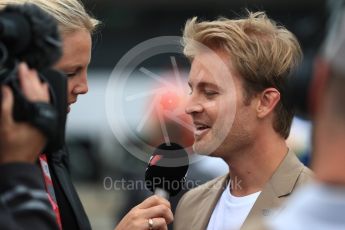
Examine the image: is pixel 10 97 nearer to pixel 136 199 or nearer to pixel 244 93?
pixel 244 93

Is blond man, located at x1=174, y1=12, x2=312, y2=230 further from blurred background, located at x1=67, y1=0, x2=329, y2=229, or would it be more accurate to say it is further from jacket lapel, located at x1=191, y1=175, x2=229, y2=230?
blurred background, located at x1=67, y1=0, x2=329, y2=229

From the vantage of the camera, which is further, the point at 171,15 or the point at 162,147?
the point at 171,15

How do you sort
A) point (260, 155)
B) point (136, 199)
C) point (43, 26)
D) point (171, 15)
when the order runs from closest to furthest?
point (43, 26), point (260, 155), point (136, 199), point (171, 15)

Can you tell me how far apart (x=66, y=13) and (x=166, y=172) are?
0.75m

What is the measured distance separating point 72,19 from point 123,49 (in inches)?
739

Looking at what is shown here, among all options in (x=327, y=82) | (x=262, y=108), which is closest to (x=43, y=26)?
(x=327, y=82)

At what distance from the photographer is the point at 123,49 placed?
2217 cm

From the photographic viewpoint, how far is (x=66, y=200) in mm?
3430

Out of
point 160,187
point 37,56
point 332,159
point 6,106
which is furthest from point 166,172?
point 332,159

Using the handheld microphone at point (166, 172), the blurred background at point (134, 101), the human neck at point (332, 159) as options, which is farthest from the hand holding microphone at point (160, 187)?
the human neck at point (332, 159)

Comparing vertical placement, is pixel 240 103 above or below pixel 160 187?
above

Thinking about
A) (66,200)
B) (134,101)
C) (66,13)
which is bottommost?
(134,101)

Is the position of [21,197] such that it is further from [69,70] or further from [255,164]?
[255,164]

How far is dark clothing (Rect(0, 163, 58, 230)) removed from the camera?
1.99m
